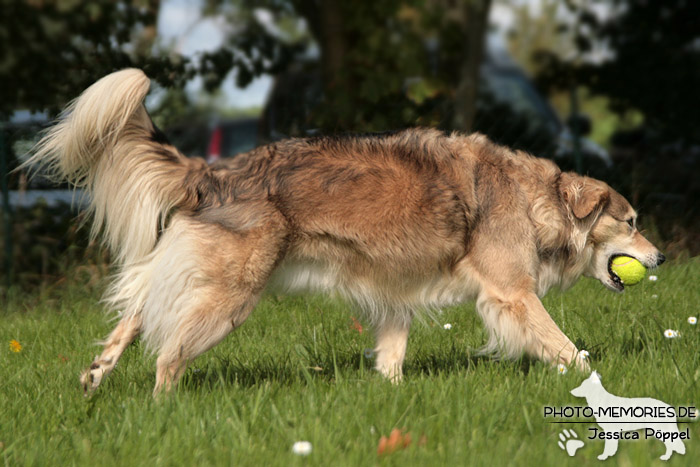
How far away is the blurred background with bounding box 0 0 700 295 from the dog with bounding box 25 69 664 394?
3245 mm

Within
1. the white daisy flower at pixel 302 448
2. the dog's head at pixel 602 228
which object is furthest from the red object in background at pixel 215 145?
the white daisy flower at pixel 302 448

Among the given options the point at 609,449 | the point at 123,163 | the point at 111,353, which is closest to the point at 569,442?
the point at 609,449

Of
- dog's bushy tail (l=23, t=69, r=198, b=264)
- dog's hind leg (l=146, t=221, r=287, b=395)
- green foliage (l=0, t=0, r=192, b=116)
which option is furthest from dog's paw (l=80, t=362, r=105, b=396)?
green foliage (l=0, t=0, r=192, b=116)

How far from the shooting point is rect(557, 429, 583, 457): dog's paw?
115 inches

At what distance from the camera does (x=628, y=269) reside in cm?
471

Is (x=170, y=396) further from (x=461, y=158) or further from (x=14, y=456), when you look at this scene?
(x=461, y=158)

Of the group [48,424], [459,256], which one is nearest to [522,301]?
[459,256]

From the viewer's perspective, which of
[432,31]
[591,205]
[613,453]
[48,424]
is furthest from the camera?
[432,31]

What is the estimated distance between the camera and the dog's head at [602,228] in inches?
179

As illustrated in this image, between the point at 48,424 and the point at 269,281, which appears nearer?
the point at 48,424

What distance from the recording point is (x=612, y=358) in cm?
411

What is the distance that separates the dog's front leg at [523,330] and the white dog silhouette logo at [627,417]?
64cm

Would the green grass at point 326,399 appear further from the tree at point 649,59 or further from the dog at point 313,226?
the tree at point 649,59

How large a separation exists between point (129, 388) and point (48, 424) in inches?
23.2
